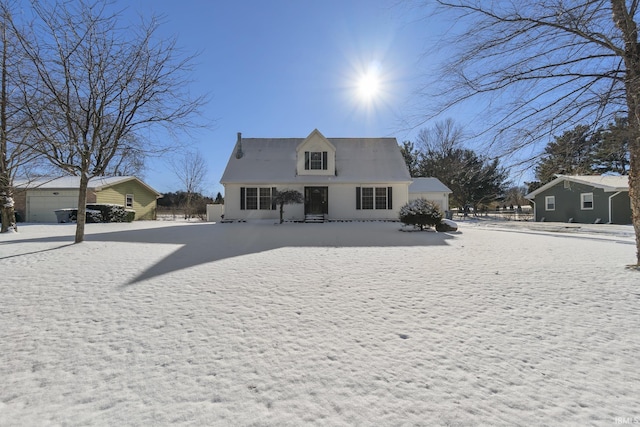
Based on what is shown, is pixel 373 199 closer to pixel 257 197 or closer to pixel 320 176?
pixel 320 176

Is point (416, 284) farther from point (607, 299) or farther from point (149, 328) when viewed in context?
point (149, 328)

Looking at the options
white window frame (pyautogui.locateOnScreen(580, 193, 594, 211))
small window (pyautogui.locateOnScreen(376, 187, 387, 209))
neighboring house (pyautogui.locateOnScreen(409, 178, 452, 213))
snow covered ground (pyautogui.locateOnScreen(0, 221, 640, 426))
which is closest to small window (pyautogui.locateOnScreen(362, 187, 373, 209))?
small window (pyautogui.locateOnScreen(376, 187, 387, 209))

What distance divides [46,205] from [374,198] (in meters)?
25.4

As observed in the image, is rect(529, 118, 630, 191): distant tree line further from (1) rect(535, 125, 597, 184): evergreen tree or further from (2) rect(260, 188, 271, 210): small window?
(2) rect(260, 188, 271, 210): small window

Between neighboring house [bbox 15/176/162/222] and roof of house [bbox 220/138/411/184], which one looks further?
neighboring house [bbox 15/176/162/222]

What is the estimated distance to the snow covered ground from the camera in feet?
6.10

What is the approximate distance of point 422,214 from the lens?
12195 mm

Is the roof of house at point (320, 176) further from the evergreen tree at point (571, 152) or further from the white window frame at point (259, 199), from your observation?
the evergreen tree at point (571, 152)

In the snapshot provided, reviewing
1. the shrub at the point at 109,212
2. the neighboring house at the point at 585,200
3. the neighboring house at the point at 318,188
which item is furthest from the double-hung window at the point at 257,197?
the neighboring house at the point at 585,200

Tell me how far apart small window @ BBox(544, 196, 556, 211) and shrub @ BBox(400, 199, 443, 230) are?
718 inches

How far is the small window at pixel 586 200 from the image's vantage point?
20.7 meters

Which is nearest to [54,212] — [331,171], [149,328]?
[331,171]

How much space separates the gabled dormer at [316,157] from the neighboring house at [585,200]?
14438mm

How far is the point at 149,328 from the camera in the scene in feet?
9.84
